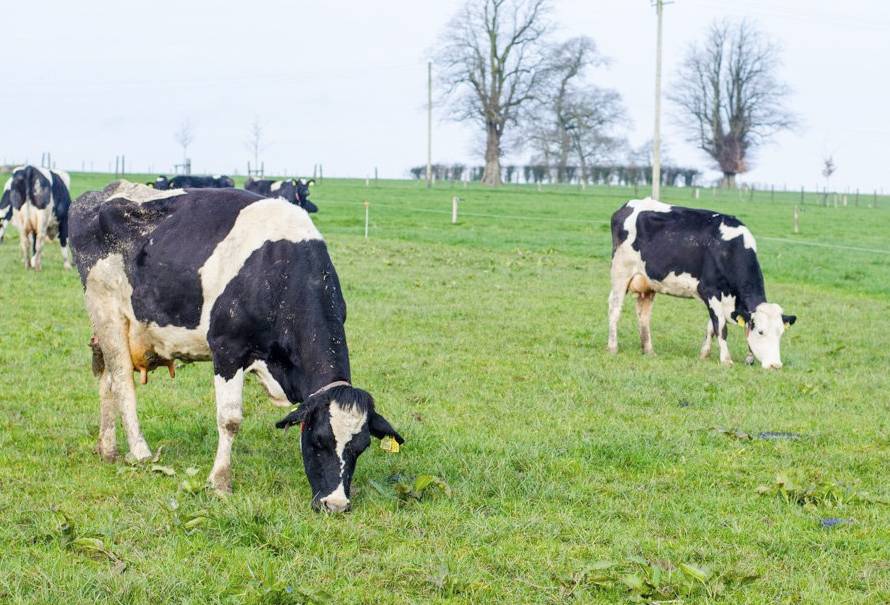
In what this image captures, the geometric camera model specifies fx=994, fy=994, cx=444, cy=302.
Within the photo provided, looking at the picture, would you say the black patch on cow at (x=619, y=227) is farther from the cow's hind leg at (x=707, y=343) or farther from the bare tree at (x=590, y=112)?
the bare tree at (x=590, y=112)

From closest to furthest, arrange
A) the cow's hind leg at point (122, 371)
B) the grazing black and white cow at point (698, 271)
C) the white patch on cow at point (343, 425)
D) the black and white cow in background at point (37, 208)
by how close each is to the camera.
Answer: the white patch on cow at point (343, 425) → the cow's hind leg at point (122, 371) → the grazing black and white cow at point (698, 271) → the black and white cow in background at point (37, 208)

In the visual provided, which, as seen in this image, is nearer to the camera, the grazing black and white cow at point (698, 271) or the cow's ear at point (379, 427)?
the cow's ear at point (379, 427)

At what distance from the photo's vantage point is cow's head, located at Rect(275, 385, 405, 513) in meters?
6.13

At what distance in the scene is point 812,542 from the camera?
5.98 meters

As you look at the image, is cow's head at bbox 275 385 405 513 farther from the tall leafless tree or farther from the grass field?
the tall leafless tree

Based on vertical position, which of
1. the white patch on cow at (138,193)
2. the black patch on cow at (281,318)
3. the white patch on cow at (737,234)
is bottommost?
the black patch on cow at (281,318)

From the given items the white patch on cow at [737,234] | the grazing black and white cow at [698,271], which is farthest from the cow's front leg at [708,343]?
the white patch on cow at [737,234]

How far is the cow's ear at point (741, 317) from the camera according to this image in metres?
12.7

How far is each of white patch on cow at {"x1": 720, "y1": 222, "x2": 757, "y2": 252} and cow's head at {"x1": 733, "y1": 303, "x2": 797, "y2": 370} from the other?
0.92m

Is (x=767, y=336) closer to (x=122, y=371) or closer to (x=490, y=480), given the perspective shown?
(x=490, y=480)

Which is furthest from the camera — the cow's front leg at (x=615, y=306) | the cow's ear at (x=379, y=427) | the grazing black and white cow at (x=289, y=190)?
the grazing black and white cow at (x=289, y=190)

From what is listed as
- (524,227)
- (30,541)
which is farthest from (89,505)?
(524,227)

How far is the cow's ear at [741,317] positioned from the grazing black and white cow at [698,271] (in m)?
0.01

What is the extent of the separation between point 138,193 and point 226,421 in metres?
2.08
